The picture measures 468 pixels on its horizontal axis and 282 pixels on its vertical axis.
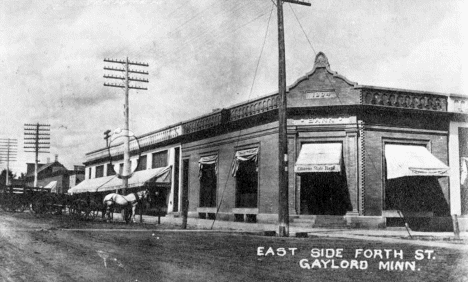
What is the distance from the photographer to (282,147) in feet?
53.7

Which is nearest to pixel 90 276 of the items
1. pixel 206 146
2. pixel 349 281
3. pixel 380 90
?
pixel 349 281

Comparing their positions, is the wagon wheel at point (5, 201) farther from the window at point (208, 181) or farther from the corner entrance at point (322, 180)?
the corner entrance at point (322, 180)

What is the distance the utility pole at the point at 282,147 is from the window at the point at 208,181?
11287 millimetres

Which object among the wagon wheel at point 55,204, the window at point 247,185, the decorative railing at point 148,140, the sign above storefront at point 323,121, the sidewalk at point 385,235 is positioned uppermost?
the decorative railing at point 148,140

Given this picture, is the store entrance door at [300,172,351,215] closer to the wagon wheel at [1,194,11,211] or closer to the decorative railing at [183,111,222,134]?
the decorative railing at [183,111,222,134]

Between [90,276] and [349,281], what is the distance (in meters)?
3.82

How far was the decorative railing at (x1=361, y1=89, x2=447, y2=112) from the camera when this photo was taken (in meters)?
21.4

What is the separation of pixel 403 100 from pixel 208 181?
39.1 ft

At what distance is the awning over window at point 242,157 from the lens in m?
24.1

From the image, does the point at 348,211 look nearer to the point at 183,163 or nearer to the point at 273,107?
the point at 273,107

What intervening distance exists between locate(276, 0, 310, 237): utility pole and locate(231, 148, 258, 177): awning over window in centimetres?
757

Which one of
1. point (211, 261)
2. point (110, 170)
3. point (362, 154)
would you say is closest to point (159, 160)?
point (110, 170)

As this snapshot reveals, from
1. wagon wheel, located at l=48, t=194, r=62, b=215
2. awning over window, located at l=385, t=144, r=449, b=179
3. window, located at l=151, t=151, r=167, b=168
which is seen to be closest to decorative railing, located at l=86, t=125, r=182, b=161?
window, located at l=151, t=151, r=167, b=168

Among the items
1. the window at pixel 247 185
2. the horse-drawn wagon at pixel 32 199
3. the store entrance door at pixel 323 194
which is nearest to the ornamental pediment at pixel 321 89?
the store entrance door at pixel 323 194
